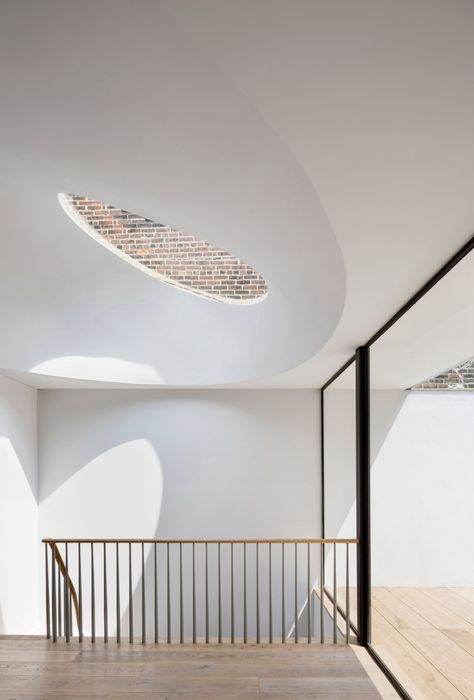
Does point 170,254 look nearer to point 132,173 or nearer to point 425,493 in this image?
point 132,173

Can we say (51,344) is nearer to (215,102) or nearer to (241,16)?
(215,102)

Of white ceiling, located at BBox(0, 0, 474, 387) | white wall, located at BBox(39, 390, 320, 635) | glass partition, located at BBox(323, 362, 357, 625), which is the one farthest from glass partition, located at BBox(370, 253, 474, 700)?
white ceiling, located at BBox(0, 0, 474, 387)

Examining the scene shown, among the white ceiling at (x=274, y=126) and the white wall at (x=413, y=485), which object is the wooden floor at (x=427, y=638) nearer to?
the white wall at (x=413, y=485)

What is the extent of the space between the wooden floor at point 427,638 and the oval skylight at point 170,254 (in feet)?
10.9

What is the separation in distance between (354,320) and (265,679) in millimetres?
2657

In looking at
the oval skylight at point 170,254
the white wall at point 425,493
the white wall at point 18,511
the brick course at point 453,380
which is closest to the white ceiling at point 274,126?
the oval skylight at point 170,254

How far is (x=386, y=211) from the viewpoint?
271cm

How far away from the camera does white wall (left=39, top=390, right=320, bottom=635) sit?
27.2 feet

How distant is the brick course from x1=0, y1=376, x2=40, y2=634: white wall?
15.4 feet

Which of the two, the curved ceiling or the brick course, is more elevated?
the curved ceiling

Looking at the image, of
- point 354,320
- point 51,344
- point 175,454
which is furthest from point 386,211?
point 175,454

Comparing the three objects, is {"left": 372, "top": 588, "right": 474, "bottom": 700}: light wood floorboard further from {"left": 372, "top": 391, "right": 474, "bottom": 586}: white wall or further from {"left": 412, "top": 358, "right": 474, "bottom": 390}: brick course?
A: {"left": 412, "top": 358, "right": 474, "bottom": 390}: brick course

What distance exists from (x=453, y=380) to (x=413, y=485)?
1.36 m

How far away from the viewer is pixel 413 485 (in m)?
8.11
